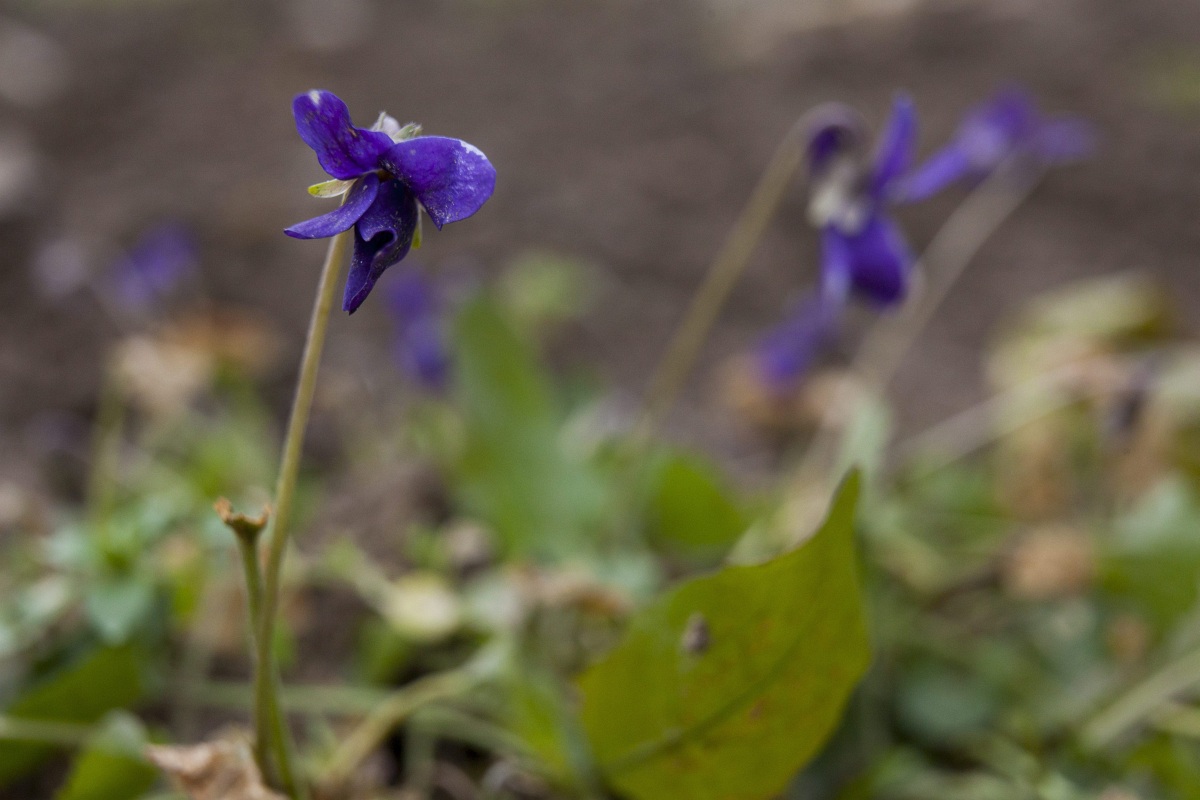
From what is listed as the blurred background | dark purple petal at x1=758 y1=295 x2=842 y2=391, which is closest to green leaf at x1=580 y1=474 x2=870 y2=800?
dark purple petal at x1=758 y1=295 x2=842 y2=391

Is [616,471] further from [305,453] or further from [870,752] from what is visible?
[305,453]

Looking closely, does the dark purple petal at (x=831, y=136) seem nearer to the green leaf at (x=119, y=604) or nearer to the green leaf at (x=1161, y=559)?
the green leaf at (x=1161, y=559)

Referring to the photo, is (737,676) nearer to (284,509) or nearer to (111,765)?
(284,509)

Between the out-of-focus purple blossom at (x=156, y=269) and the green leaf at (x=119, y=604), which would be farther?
the out-of-focus purple blossom at (x=156, y=269)

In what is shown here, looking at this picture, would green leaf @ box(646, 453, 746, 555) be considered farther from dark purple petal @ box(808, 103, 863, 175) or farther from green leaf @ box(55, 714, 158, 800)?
green leaf @ box(55, 714, 158, 800)

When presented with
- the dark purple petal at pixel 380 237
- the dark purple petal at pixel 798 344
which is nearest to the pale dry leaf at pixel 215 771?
the dark purple petal at pixel 380 237

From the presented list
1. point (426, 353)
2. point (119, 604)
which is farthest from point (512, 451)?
point (119, 604)

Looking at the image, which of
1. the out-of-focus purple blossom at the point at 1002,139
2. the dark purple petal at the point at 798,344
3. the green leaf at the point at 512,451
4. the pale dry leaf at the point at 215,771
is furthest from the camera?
the dark purple petal at the point at 798,344

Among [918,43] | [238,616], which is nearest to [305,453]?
[238,616]
